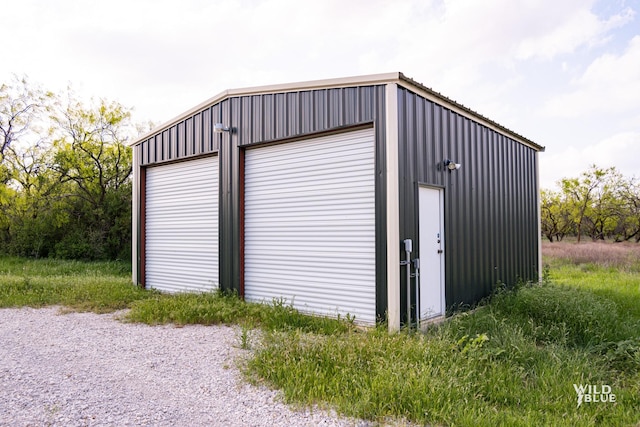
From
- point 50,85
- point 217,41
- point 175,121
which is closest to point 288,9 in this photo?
point 217,41

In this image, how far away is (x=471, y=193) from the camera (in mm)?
6918

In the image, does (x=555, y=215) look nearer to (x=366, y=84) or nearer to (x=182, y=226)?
(x=366, y=84)

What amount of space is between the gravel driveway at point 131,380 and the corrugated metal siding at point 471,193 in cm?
289

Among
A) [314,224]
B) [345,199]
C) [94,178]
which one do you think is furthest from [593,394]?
[94,178]

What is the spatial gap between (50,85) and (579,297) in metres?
19.0

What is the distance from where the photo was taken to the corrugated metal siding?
18.4 ft

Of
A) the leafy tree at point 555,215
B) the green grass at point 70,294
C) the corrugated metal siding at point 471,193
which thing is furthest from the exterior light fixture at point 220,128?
the leafy tree at point 555,215

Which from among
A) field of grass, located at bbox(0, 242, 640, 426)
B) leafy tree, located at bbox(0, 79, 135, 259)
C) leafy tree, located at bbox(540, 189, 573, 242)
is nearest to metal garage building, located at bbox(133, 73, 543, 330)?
field of grass, located at bbox(0, 242, 640, 426)

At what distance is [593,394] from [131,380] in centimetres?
408

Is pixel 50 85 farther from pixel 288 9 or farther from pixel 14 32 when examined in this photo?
pixel 288 9

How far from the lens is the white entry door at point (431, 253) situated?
5.72 metres

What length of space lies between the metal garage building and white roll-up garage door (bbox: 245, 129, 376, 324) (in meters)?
0.02

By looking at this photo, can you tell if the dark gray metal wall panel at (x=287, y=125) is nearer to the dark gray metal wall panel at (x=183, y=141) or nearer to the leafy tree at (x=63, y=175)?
the dark gray metal wall panel at (x=183, y=141)

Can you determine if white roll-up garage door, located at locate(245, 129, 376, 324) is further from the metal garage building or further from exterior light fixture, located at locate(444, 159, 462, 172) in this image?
exterior light fixture, located at locate(444, 159, 462, 172)
